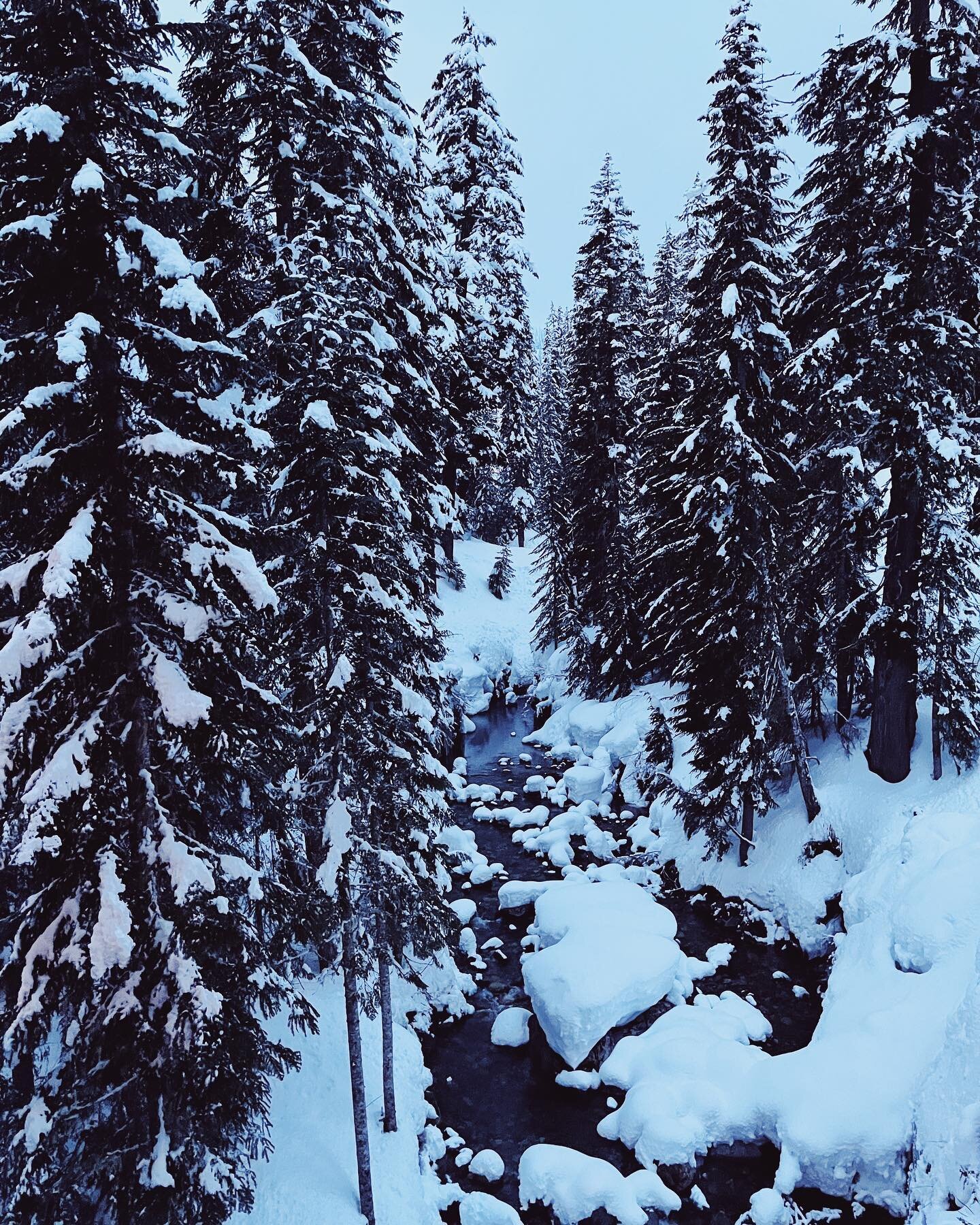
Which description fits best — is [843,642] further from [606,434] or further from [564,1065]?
[606,434]

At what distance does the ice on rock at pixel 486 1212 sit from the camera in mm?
9883

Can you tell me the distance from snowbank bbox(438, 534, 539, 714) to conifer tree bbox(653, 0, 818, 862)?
15.9 m

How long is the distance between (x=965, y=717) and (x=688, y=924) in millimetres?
7358

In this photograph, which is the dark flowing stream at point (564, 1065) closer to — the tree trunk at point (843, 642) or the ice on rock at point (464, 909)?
the ice on rock at point (464, 909)

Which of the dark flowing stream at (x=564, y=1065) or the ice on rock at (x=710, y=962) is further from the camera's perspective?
the ice on rock at (x=710, y=962)

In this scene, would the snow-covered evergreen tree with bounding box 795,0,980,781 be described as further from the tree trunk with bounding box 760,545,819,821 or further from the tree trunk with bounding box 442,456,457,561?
the tree trunk with bounding box 442,456,457,561

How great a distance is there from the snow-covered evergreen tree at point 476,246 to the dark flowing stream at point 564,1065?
17107 mm

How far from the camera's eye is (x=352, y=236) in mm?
10891

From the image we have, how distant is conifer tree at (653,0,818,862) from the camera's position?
14.8m

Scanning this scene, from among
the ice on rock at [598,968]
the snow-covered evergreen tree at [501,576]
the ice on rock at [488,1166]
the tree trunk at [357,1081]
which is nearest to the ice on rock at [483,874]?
the ice on rock at [598,968]

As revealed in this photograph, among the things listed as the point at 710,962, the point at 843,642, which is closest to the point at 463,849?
the point at 710,962

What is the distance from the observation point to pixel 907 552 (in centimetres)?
1380

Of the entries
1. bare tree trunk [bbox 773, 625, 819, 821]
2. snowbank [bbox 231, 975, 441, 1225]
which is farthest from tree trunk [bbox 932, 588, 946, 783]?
snowbank [bbox 231, 975, 441, 1225]

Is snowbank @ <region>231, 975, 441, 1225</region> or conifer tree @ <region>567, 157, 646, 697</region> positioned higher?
conifer tree @ <region>567, 157, 646, 697</region>
